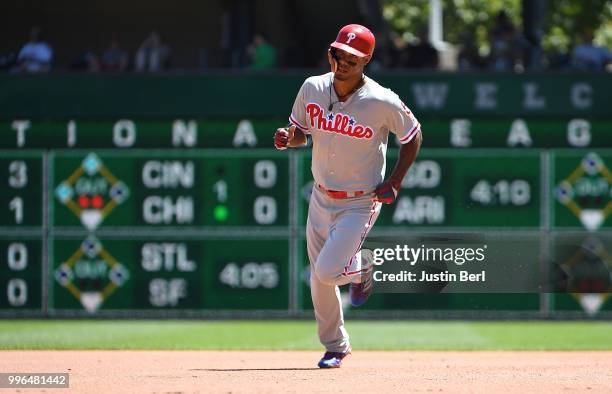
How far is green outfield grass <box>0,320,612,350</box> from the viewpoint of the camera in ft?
44.8

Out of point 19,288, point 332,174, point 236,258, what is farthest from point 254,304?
point 332,174

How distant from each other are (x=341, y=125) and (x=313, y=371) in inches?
68.3

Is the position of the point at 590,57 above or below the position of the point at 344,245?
above

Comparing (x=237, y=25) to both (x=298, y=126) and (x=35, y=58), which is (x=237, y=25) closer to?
(x=35, y=58)

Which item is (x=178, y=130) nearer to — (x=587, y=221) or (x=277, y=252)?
(x=277, y=252)

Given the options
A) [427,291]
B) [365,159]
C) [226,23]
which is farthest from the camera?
[226,23]

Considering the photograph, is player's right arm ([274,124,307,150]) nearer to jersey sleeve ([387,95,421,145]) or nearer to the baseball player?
the baseball player

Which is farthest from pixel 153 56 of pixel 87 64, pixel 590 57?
pixel 590 57

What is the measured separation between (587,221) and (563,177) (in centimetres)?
60

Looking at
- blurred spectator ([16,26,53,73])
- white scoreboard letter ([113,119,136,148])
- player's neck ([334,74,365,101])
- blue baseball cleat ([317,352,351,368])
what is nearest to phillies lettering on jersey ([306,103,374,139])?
player's neck ([334,74,365,101])

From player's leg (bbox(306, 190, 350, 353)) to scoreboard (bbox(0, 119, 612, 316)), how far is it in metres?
6.76

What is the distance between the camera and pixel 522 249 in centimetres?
1602

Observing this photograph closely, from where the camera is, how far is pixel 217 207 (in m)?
16.4

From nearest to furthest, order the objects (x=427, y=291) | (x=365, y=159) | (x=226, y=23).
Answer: (x=365, y=159)
(x=427, y=291)
(x=226, y=23)
